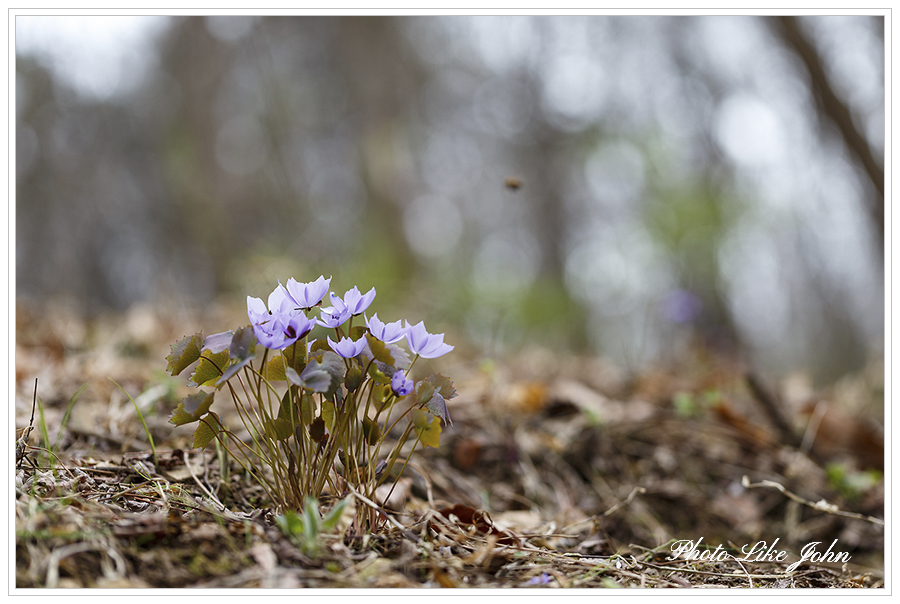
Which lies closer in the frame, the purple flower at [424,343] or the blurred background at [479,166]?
the purple flower at [424,343]

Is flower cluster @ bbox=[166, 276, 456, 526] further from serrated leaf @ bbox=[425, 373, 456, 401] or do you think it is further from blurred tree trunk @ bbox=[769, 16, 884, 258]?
blurred tree trunk @ bbox=[769, 16, 884, 258]

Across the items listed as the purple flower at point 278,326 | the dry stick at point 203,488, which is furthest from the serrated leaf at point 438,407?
the dry stick at point 203,488

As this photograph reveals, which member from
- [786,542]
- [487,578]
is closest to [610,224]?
[786,542]

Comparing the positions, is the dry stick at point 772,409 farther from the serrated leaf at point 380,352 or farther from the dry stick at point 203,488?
the dry stick at point 203,488

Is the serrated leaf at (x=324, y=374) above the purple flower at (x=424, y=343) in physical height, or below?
below

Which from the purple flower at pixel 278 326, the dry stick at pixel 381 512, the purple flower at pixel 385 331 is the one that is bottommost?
the dry stick at pixel 381 512

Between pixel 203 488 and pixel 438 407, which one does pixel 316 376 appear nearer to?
pixel 438 407

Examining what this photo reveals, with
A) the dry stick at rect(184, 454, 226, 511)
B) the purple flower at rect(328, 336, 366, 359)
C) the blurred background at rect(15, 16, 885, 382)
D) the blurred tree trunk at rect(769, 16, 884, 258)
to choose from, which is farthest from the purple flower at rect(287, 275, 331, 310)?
the blurred tree trunk at rect(769, 16, 884, 258)
